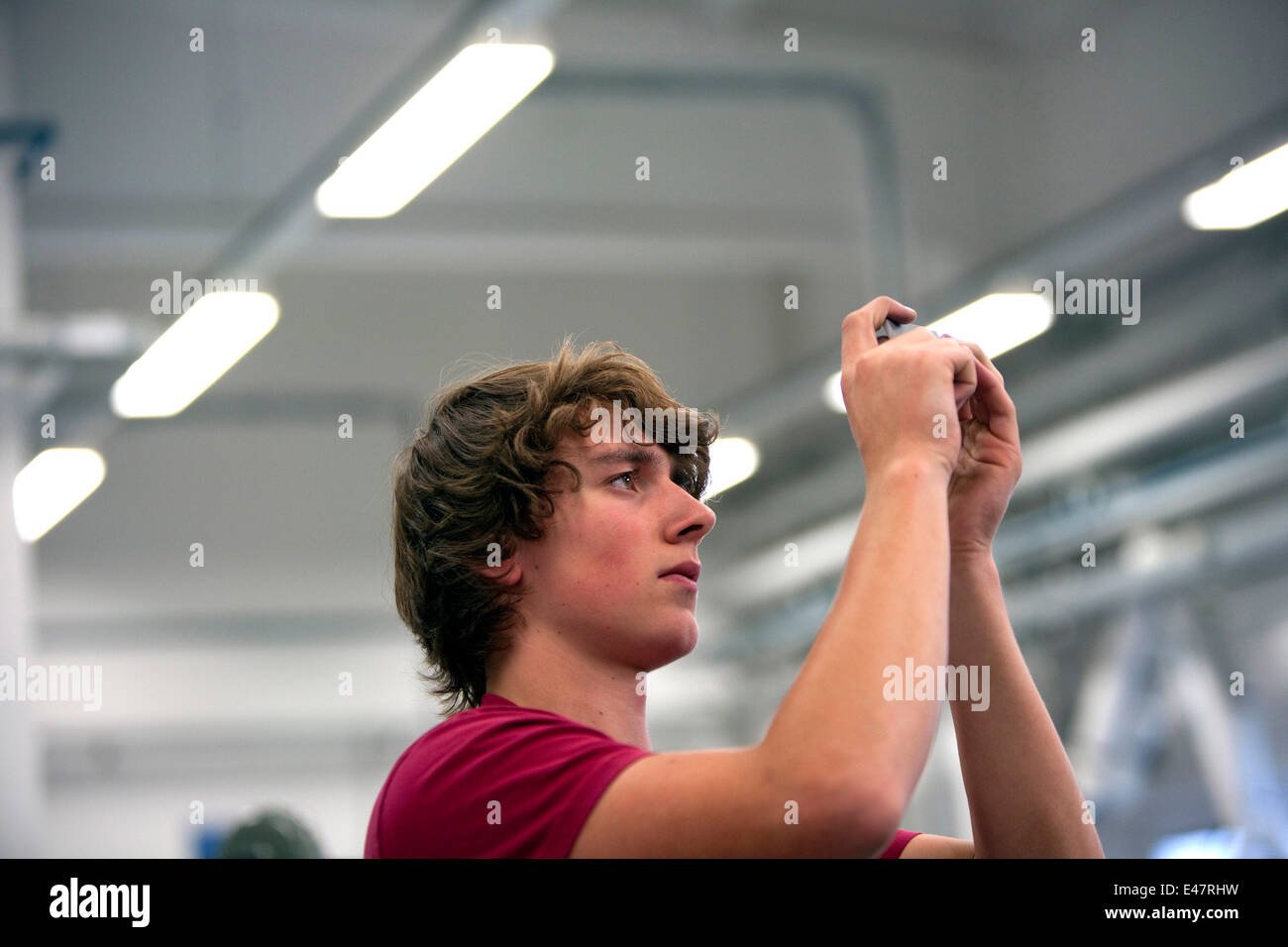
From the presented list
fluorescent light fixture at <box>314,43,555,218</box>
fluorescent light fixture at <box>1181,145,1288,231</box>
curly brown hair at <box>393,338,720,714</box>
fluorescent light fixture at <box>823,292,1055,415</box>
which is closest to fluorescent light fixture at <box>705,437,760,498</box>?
fluorescent light fixture at <box>823,292,1055,415</box>

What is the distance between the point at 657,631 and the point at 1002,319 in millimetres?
3449

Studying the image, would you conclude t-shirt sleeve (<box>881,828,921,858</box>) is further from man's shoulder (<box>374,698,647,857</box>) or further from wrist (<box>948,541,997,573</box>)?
man's shoulder (<box>374,698,647,857</box>)

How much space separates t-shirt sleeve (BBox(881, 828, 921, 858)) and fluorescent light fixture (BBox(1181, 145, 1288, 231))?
3012 mm

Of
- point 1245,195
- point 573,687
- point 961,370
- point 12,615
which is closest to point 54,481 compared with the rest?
point 12,615

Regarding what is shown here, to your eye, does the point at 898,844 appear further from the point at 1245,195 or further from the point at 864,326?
the point at 1245,195

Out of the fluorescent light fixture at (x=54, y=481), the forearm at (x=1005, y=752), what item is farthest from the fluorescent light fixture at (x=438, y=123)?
the fluorescent light fixture at (x=54, y=481)

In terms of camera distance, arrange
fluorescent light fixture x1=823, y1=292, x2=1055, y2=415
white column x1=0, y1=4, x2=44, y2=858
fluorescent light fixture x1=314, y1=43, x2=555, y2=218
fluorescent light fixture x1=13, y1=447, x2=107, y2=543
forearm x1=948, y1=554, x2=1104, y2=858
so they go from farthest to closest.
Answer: fluorescent light fixture x1=13, y1=447, x2=107, y2=543
white column x1=0, y1=4, x2=44, y2=858
fluorescent light fixture x1=823, y1=292, x2=1055, y2=415
fluorescent light fixture x1=314, y1=43, x2=555, y2=218
forearm x1=948, y1=554, x2=1104, y2=858

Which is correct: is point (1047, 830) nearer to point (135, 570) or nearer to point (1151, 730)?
point (1151, 730)

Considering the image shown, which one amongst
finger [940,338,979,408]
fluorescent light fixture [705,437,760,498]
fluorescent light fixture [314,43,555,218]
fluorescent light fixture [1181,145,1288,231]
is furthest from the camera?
fluorescent light fixture [705,437,760,498]

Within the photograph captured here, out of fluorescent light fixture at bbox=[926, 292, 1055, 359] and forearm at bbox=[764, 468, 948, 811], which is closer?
forearm at bbox=[764, 468, 948, 811]

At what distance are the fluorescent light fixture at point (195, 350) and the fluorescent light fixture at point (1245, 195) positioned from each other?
290 cm

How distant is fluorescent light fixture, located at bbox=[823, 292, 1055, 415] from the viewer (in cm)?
457

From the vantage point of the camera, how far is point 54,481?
19.2 feet

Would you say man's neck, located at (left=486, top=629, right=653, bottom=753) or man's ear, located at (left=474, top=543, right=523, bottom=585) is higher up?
man's ear, located at (left=474, top=543, right=523, bottom=585)
